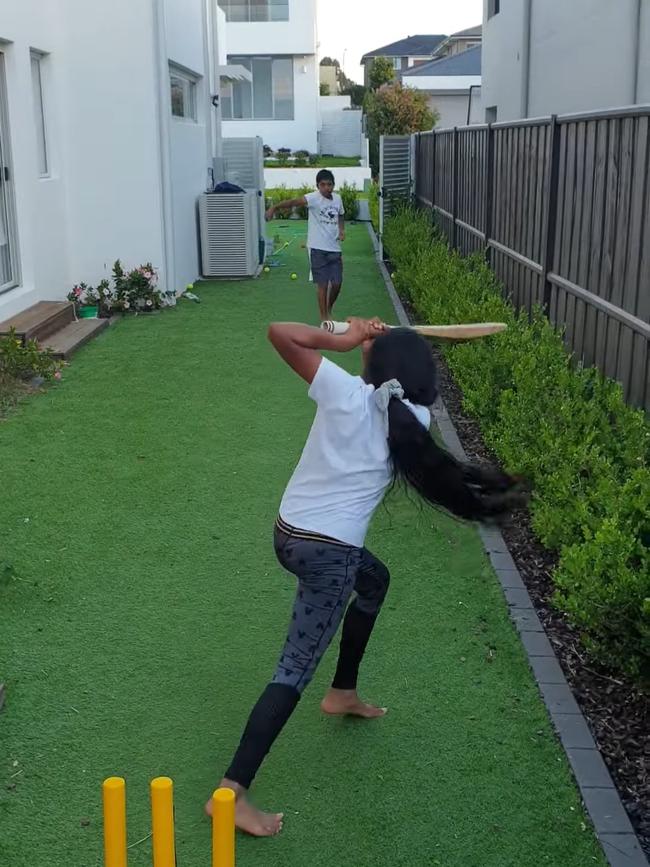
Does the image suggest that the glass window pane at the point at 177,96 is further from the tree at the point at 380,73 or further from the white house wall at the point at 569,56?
the tree at the point at 380,73

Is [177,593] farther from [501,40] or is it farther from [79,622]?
[501,40]

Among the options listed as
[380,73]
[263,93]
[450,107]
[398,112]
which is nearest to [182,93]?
[398,112]

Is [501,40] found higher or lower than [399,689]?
higher

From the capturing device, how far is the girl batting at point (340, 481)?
3.23 meters

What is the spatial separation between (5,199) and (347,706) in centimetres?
867

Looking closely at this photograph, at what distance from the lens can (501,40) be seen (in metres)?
16.5

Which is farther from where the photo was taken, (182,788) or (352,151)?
(352,151)

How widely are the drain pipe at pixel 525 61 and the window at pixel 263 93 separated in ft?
95.4

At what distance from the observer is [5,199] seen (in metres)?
11.2

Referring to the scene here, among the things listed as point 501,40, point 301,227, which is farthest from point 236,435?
point 301,227

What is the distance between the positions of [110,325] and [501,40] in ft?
26.9

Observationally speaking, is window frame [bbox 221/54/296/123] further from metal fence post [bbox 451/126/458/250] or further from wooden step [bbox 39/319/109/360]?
wooden step [bbox 39/319/109/360]

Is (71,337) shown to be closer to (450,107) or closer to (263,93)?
(263,93)

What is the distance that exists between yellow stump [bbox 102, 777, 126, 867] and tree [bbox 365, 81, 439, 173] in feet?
112
